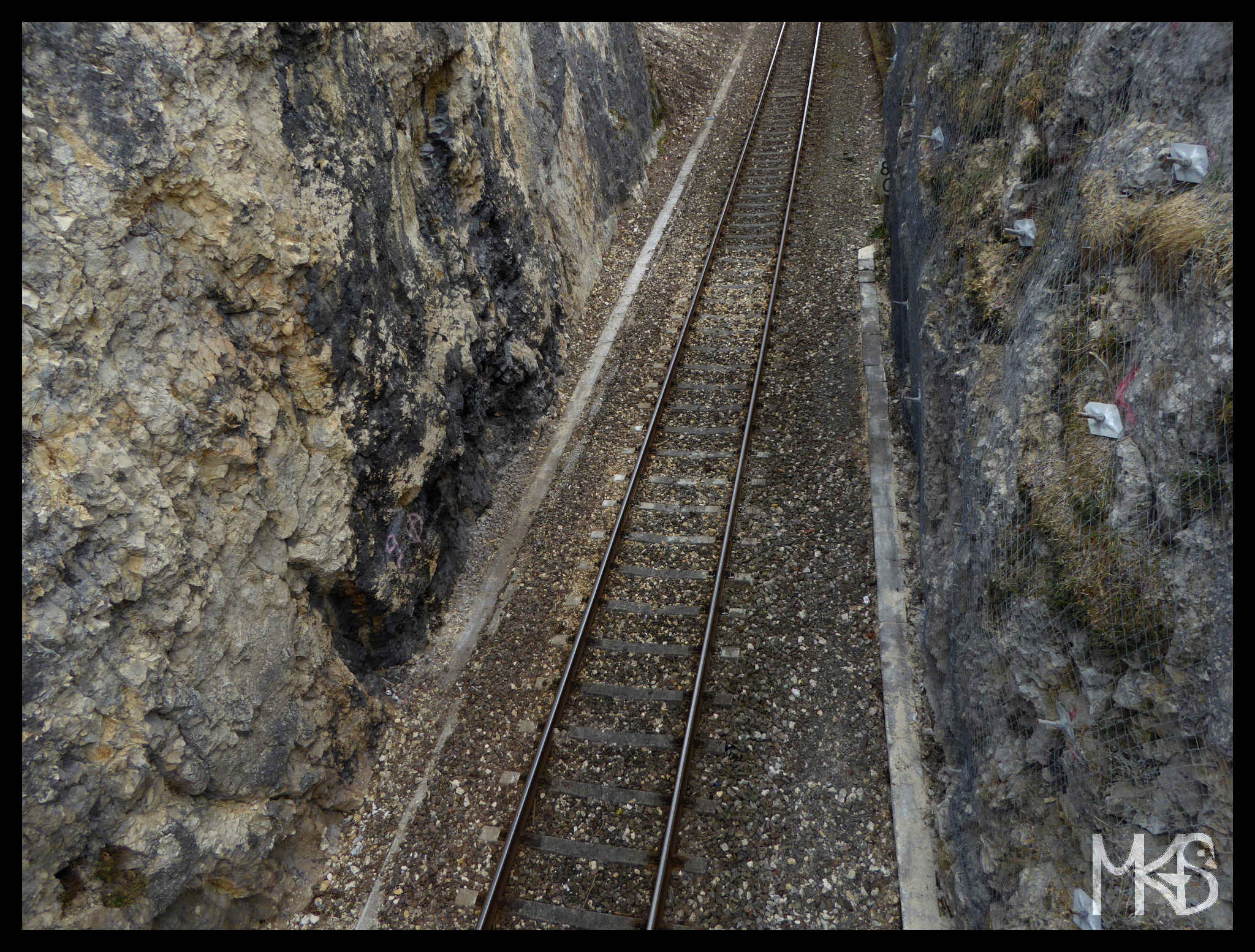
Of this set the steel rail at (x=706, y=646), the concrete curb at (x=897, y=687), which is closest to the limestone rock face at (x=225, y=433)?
the steel rail at (x=706, y=646)

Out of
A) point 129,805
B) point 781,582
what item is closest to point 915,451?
point 781,582

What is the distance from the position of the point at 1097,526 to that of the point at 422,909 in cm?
572

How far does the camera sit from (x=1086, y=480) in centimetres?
470

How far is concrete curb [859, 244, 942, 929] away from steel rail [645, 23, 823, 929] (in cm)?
155

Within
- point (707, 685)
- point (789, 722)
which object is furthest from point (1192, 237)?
point (707, 685)

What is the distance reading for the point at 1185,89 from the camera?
4352 millimetres

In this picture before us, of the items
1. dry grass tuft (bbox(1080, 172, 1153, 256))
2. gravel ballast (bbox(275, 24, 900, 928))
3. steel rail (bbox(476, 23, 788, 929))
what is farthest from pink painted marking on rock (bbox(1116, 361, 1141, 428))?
steel rail (bbox(476, 23, 788, 929))

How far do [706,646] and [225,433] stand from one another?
466 centimetres

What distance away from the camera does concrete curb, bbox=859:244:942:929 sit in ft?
18.8

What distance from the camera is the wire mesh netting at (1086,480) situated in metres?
3.80

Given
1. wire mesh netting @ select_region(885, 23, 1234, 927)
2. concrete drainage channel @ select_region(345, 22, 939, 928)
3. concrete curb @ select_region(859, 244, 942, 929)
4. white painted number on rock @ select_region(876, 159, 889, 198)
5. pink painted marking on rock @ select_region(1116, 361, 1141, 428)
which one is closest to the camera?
wire mesh netting @ select_region(885, 23, 1234, 927)

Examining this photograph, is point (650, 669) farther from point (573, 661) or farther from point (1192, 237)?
point (1192, 237)

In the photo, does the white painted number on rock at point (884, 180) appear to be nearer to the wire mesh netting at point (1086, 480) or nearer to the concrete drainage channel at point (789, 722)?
the concrete drainage channel at point (789, 722)

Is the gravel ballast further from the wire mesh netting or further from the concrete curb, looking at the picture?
the wire mesh netting
